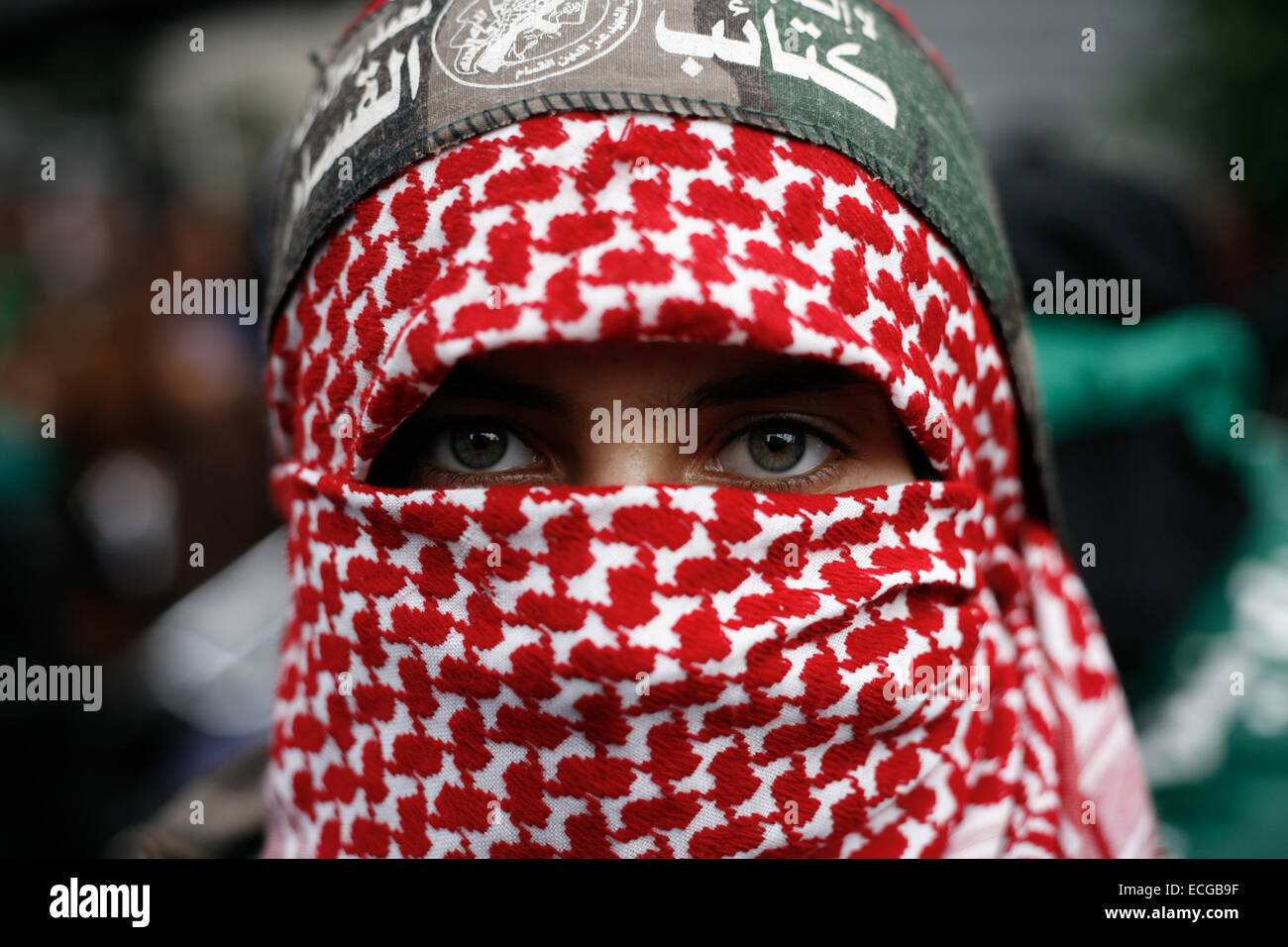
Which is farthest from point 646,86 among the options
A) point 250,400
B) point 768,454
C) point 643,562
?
point 250,400

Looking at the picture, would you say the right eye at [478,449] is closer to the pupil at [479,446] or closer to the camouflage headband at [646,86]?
the pupil at [479,446]

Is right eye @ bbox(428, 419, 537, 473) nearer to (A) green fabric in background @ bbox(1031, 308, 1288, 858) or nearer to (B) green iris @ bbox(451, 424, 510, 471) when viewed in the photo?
(B) green iris @ bbox(451, 424, 510, 471)

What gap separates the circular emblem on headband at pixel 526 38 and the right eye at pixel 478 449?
44 cm

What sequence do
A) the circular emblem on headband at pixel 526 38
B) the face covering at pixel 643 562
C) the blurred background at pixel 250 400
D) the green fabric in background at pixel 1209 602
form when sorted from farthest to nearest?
the blurred background at pixel 250 400 < the green fabric in background at pixel 1209 602 < the circular emblem on headband at pixel 526 38 < the face covering at pixel 643 562

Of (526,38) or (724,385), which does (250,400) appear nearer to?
(526,38)

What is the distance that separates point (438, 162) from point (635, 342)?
1.20ft

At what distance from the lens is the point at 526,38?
133 centimetres

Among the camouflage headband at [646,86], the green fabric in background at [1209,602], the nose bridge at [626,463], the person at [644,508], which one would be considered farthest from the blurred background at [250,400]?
the nose bridge at [626,463]

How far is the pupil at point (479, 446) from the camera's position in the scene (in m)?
1.34

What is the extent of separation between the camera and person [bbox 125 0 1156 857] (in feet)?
3.97

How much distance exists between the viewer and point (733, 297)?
118cm

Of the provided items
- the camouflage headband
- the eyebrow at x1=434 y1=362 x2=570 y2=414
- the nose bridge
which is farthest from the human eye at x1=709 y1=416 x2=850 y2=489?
the camouflage headband

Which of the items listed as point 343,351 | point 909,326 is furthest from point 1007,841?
point 343,351
